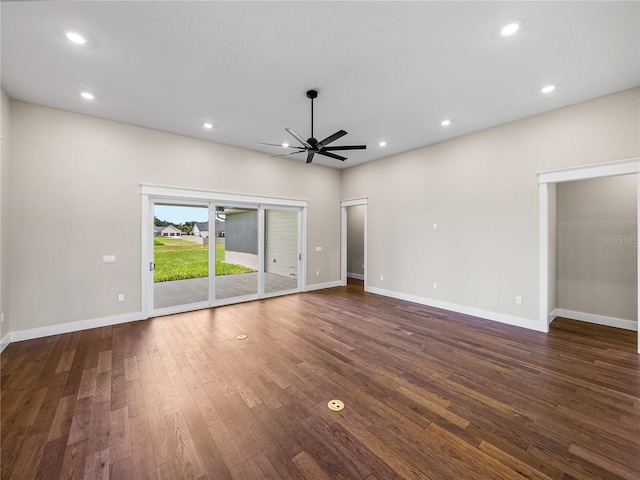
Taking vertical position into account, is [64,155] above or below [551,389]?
above

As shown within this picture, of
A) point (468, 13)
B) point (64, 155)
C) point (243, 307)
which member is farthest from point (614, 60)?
point (64, 155)

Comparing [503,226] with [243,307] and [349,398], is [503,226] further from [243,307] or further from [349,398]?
[243,307]

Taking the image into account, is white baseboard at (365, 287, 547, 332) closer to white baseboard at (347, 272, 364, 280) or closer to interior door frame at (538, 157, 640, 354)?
interior door frame at (538, 157, 640, 354)

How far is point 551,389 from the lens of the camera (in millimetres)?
2576

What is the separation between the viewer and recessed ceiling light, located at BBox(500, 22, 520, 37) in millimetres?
2400

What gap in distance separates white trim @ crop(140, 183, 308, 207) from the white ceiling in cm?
119

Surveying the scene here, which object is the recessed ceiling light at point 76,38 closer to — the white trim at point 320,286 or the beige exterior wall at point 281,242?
the beige exterior wall at point 281,242

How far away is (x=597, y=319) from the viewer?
14.4 ft

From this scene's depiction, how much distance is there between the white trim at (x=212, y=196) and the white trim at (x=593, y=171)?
4.87 m

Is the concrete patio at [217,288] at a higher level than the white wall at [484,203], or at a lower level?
lower

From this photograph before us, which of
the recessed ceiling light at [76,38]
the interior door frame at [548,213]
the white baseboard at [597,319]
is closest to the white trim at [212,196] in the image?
the recessed ceiling light at [76,38]

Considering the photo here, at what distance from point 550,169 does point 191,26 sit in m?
5.13

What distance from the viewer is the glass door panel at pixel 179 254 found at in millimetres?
4891

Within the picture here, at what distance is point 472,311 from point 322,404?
12.6 ft
